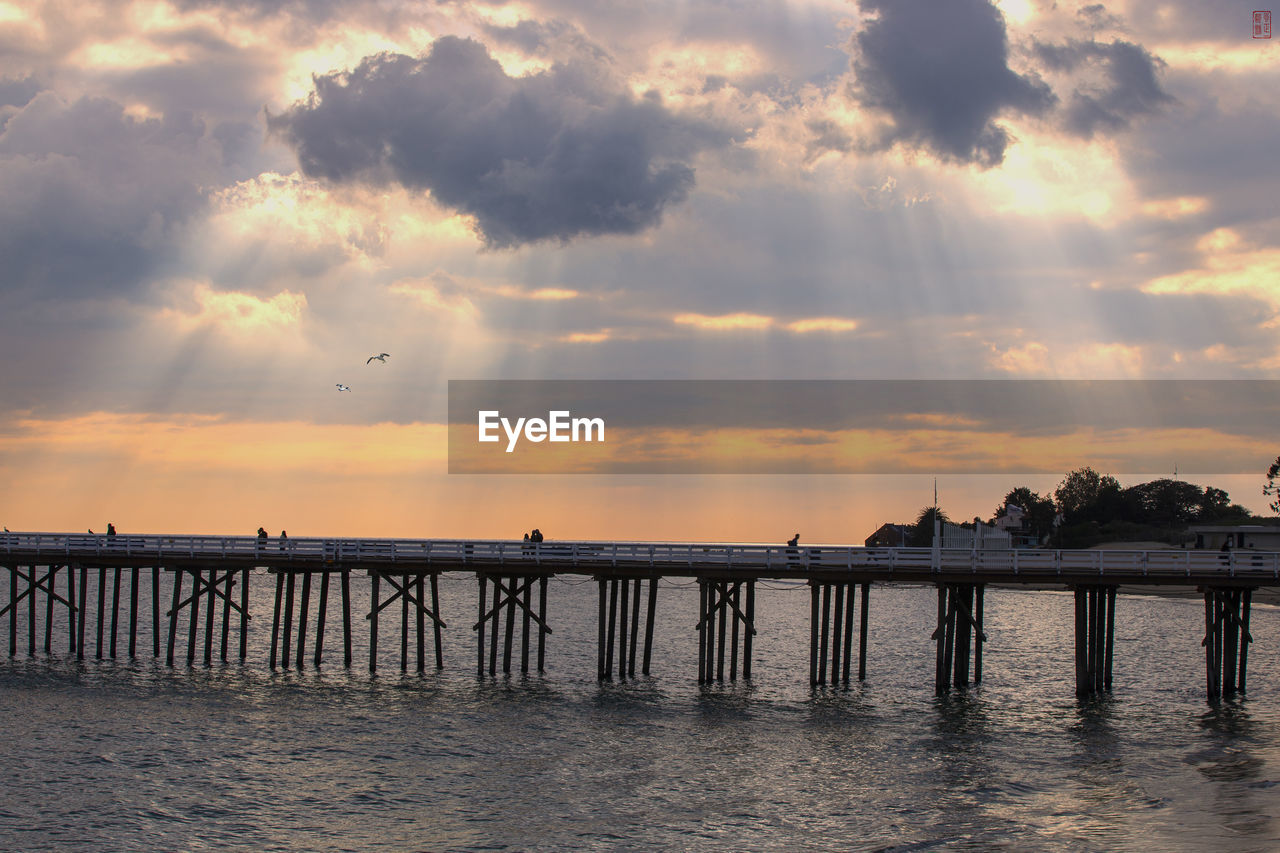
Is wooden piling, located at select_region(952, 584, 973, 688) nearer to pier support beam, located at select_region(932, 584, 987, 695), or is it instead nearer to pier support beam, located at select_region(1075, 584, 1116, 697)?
pier support beam, located at select_region(932, 584, 987, 695)

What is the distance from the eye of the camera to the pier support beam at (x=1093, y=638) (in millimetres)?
41562

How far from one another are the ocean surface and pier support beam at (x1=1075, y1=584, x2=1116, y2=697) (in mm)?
932

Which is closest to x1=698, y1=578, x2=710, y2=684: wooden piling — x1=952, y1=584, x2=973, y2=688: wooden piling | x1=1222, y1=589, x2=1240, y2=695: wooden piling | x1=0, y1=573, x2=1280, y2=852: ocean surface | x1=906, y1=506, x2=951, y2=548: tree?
x1=0, y1=573, x2=1280, y2=852: ocean surface

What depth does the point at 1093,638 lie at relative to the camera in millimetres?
43250

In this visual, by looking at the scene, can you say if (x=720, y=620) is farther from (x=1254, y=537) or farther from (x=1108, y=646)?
(x=1254, y=537)

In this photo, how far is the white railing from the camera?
40.8 meters

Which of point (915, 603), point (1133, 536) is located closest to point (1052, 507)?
point (1133, 536)

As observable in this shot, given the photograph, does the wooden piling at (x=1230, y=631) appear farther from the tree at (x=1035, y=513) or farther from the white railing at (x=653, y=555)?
the tree at (x=1035, y=513)

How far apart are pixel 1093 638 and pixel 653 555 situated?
16956 millimetres

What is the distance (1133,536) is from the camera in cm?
15238

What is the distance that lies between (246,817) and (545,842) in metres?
8.01

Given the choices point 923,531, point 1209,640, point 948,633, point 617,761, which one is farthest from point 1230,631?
point 923,531

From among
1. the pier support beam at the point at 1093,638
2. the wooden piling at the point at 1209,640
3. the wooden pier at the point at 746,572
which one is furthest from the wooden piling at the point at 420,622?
the wooden piling at the point at 1209,640

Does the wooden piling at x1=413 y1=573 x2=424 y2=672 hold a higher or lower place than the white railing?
lower
